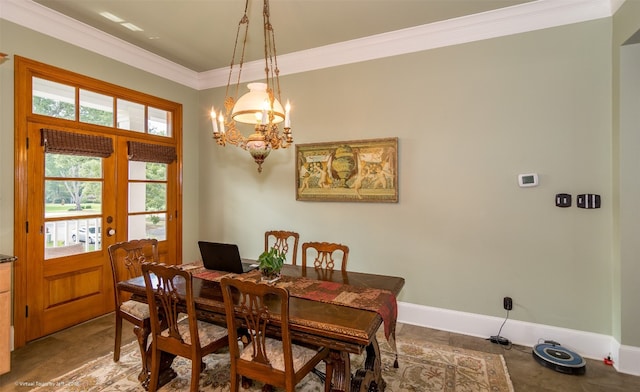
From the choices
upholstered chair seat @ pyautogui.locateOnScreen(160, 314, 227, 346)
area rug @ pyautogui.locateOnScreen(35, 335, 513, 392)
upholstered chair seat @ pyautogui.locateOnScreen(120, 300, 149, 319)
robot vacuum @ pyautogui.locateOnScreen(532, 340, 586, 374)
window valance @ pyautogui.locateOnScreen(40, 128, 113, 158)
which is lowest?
area rug @ pyautogui.locateOnScreen(35, 335, 513, 392)

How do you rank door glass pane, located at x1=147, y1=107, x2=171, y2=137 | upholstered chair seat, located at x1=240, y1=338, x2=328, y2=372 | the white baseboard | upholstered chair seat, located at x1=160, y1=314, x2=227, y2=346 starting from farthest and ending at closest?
door glass pane, located at x1=147, y1=107, x2=171, y2=137
the white baseboard
upholstered chair seat, located at x1=160, y1=314, x2=227, y2=346
upholstered chair seat, located at x1=240, y1=338, x2=328, y2=372

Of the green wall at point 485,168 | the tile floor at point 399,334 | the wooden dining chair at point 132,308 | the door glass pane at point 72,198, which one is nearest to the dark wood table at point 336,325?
the wooden dining chair at point 132,308

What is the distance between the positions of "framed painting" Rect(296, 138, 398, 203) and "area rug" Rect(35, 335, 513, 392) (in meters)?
1.51

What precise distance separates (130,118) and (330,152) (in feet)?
7.93

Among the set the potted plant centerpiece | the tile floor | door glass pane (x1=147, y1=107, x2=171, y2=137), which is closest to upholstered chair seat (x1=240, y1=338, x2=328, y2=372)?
the potted plant centerpiece

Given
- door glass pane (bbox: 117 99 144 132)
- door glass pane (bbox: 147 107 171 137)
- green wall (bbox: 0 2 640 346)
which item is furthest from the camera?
door glass pane (bbox: 147 107 171 137)

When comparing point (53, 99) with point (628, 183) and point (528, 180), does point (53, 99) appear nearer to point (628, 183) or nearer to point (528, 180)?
point (528, 180)

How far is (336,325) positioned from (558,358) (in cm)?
211

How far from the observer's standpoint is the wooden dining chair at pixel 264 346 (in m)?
1.58

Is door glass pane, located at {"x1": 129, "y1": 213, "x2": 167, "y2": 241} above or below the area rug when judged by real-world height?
above

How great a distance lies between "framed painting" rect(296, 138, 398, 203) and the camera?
332 centimetres

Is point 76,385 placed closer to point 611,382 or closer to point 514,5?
point 611,382

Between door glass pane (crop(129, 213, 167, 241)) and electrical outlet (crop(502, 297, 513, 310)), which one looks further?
door glass pane (crop(129, 213, 167, 241))

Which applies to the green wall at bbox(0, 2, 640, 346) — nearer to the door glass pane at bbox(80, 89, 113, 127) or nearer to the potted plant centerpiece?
the door glass pane at bbox(80, 89, 113, 127)
